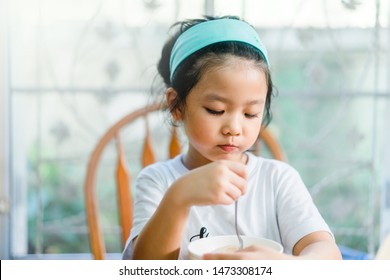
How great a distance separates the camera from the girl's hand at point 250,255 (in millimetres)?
446

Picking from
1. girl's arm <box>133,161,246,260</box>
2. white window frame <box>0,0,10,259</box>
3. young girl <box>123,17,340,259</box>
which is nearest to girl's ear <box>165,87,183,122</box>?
young girl <box>123,17,340,259</box>

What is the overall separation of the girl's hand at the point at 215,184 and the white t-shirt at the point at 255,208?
0.35 feet

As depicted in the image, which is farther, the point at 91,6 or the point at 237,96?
the point at 91,6

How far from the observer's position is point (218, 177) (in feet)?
1.48

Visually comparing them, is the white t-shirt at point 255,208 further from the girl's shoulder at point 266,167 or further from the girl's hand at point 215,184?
the girl's hand at point 215,184

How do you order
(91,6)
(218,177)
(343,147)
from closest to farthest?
(218,177)
(91,6)
(343,147)

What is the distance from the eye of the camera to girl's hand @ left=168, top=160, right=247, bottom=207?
452 mm

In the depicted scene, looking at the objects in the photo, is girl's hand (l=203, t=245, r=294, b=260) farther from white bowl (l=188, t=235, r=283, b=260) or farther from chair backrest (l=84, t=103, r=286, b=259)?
chair backrest (l=84, t=103, r=286, b=259)

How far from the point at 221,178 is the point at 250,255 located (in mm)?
66

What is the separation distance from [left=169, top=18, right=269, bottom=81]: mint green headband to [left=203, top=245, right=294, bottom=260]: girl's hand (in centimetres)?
19

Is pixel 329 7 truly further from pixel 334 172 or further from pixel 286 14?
pixel 334 172
